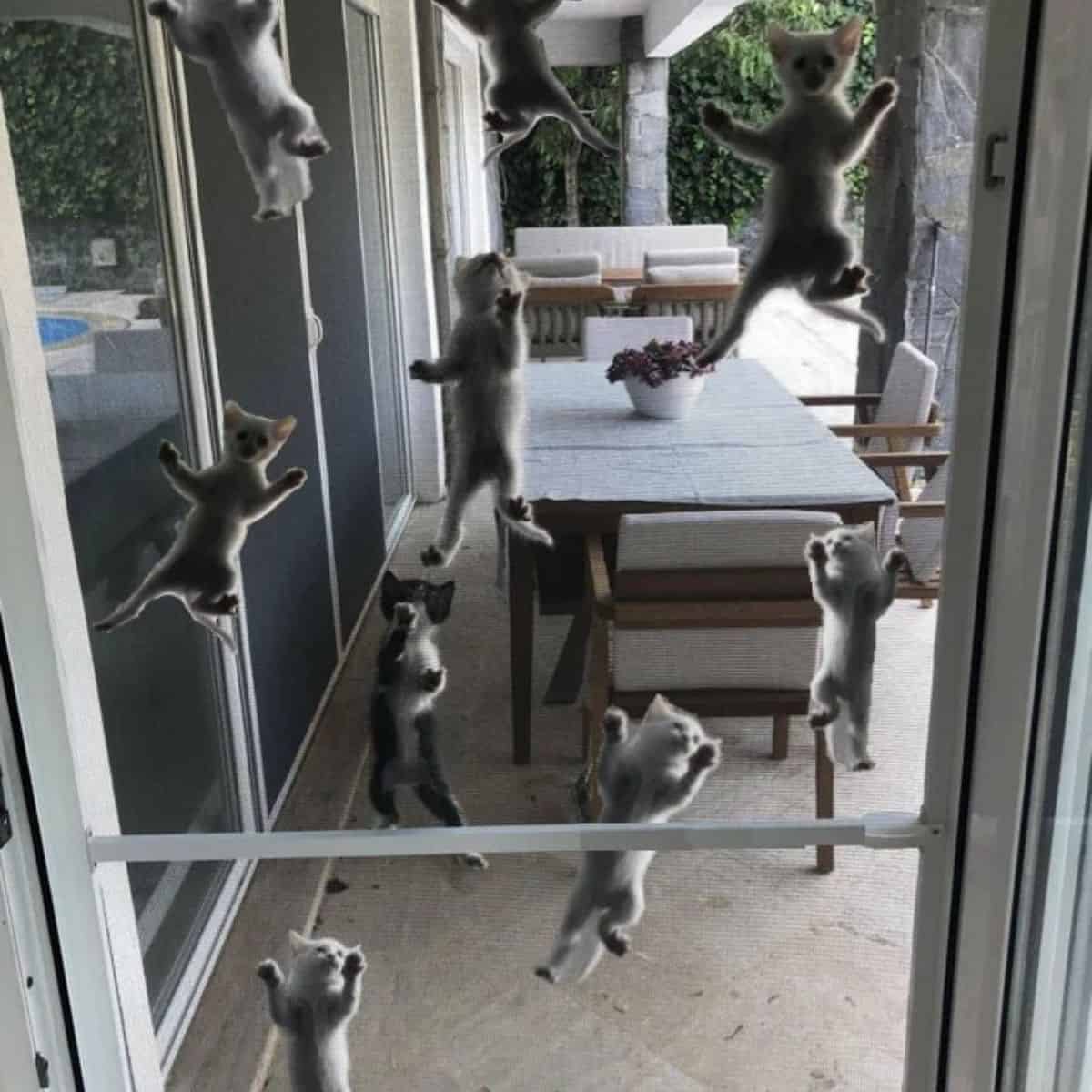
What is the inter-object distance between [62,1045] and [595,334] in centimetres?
85

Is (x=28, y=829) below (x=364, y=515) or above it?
below

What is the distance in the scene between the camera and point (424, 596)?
1050 mm

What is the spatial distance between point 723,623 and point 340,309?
2.48ft


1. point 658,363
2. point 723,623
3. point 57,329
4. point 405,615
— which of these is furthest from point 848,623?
point 57,329

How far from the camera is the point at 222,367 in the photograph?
5.85ft

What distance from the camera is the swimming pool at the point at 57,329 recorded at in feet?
3.92

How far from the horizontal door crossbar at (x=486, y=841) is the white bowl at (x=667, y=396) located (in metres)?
0.44

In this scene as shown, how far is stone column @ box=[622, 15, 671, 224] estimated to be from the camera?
2.95 feet

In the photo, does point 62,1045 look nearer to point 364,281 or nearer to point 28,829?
point 28,829

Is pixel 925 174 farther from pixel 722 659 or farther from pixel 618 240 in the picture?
pixel 722 659

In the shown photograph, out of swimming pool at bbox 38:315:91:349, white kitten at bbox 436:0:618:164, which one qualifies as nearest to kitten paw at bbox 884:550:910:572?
white kitten at bbox 436:0:618:164

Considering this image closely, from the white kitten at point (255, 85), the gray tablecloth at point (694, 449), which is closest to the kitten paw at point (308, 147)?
the white kitten at point (255, 85)

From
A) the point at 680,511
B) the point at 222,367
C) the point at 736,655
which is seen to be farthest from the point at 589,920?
the point at 222,367

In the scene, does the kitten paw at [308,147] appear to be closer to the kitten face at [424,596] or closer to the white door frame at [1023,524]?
the kitten face at [424,596]
